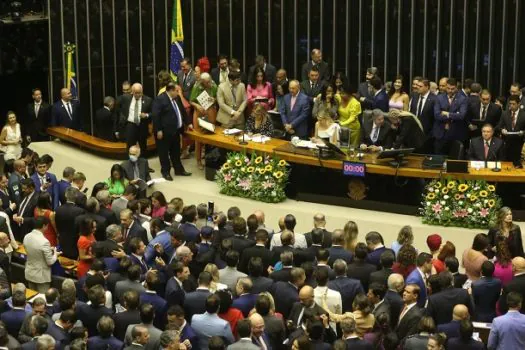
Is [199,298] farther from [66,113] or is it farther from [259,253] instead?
[66,113]

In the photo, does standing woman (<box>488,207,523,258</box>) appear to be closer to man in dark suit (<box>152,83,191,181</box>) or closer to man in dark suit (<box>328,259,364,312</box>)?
man in dark suit (<box>328,259,364,312</box>)

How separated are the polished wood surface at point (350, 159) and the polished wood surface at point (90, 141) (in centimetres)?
132

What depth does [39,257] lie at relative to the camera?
14.1m

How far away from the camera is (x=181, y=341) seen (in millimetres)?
11273

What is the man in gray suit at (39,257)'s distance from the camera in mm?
14070

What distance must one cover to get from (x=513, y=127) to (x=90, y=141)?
260 inches

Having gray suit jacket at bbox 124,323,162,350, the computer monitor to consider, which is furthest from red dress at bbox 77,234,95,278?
the computer monitor

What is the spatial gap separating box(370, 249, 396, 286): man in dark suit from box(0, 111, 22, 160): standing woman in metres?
8.24

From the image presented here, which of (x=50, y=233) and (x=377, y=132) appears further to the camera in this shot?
(x=377, y=132)

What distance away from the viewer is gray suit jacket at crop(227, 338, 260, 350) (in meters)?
11.0

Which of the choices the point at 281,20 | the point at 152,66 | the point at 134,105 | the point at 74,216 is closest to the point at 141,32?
the point at 152,66

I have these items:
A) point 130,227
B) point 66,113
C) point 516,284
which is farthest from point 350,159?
point 66,113

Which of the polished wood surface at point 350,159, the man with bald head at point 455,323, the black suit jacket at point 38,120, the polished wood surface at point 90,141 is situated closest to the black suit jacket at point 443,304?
the man with bald head at point 455,323

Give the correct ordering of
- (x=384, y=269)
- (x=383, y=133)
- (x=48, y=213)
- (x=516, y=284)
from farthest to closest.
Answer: (x=383, y=133) → (x=48, y=213) → (x=384, y=269) → (x=516, y=284)
